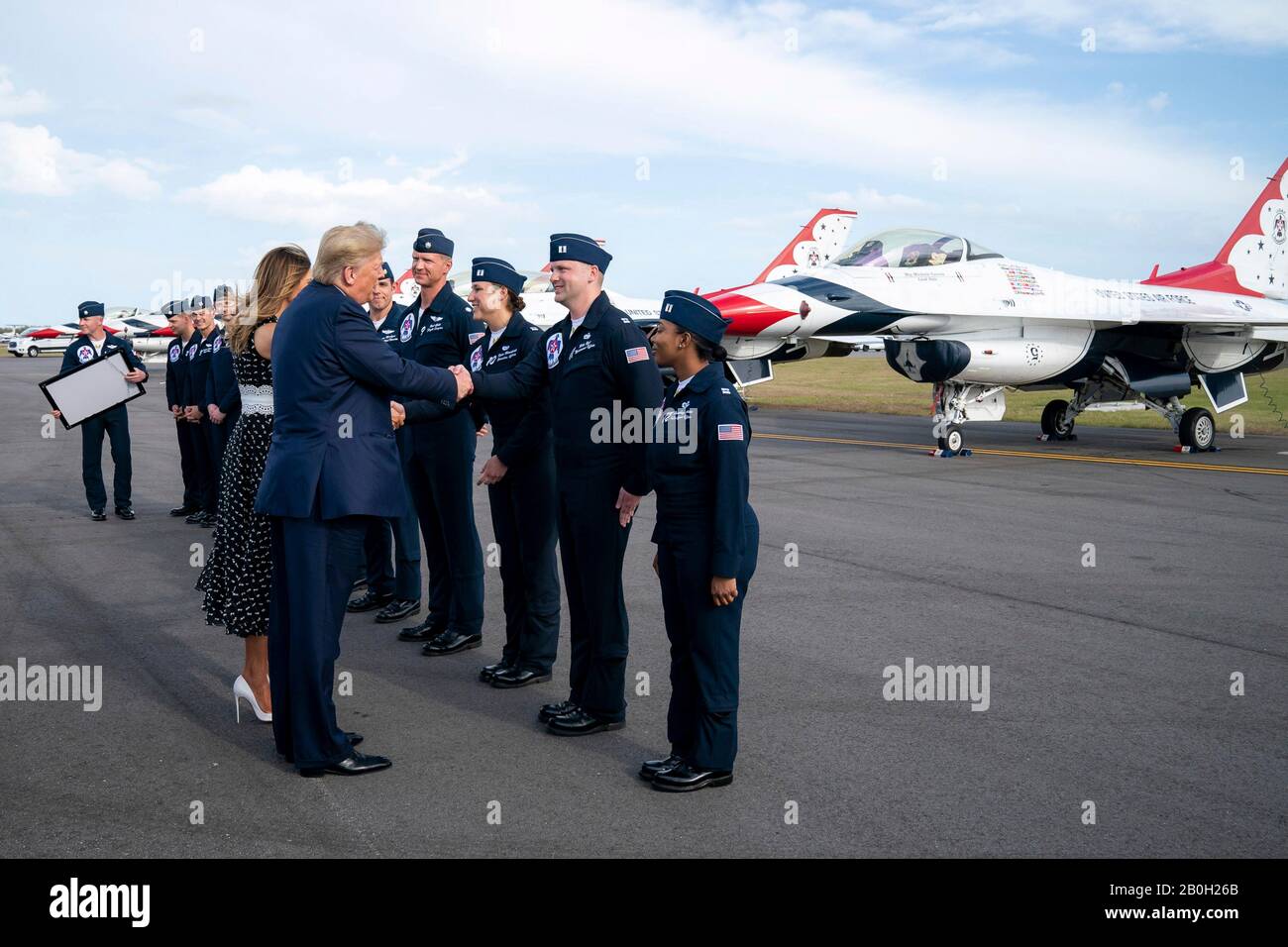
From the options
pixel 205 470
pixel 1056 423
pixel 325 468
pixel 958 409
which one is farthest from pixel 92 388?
pixel 1056 423

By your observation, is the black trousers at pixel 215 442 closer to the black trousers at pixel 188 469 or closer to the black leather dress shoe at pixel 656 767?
the black trousers at pixel 188 469

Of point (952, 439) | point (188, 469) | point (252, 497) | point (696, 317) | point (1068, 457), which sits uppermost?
point (696, 317)

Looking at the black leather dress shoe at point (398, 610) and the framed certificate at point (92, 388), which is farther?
the framed certificate at point (92, 388)

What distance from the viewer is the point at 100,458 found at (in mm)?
10945

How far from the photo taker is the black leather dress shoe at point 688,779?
4.08m

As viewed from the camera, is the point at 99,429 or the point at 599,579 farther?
the point at 99,429

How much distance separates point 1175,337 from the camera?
1745 cm

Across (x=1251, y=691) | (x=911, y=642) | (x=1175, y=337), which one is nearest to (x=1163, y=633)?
(x=1251, y=691)

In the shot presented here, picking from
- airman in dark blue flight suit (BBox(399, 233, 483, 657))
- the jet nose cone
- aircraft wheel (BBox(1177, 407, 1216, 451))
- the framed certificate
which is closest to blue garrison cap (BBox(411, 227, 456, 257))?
airman in dark blue flight suit (BBox(399, 233, 483, 657))

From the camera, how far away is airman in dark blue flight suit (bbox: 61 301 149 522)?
1070cm

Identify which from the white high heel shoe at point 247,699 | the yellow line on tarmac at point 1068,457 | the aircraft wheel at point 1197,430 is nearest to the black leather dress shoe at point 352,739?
the white high heel shoe at point 247,699

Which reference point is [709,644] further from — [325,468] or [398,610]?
[398,610]

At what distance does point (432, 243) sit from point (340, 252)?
2142mm

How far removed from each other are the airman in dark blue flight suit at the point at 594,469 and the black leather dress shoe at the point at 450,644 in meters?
1.33
